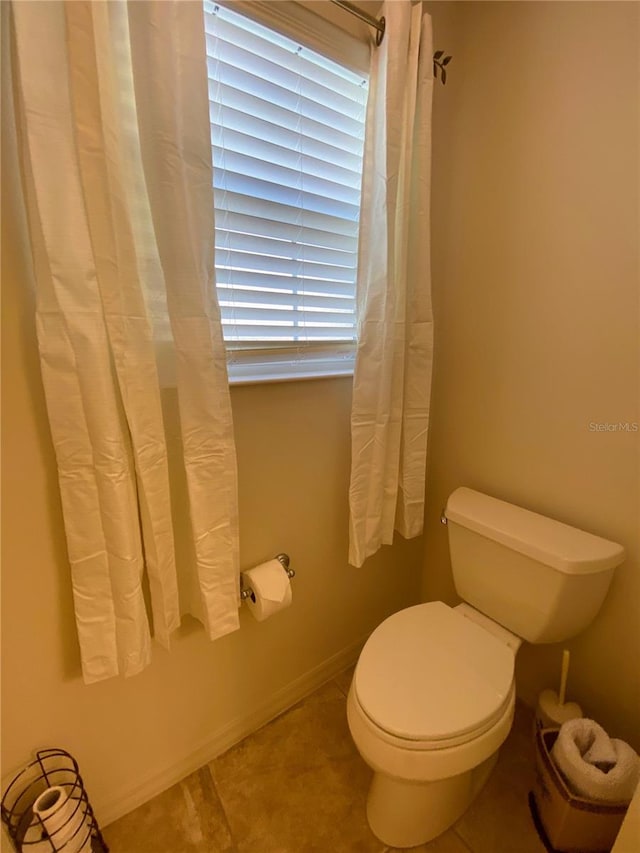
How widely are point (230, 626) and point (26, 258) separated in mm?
947

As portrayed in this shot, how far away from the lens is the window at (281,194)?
97 centimetres

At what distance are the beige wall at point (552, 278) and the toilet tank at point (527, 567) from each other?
0.11m

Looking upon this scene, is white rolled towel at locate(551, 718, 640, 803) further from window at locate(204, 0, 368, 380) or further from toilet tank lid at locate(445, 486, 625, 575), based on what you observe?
window at locate(204, 0, 368, 380)

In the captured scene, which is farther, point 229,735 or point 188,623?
point 229,735

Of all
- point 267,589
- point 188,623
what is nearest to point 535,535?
point 267,589

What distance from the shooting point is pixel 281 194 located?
3.52 feet

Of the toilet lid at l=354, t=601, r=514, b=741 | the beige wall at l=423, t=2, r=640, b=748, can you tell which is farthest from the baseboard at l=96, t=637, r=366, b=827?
the beige wall at l=423, t=2, r=640, b=748

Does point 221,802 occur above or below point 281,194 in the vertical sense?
below

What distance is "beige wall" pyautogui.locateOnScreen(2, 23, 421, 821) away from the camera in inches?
32.2

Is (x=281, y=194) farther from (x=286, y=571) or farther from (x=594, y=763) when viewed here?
(x=594, y=763)

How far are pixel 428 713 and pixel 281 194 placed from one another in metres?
1.33

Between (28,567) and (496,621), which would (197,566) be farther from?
(496,621)

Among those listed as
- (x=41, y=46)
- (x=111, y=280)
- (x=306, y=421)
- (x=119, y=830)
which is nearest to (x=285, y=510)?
(x=306, y=421)

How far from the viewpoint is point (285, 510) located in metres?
1.26
